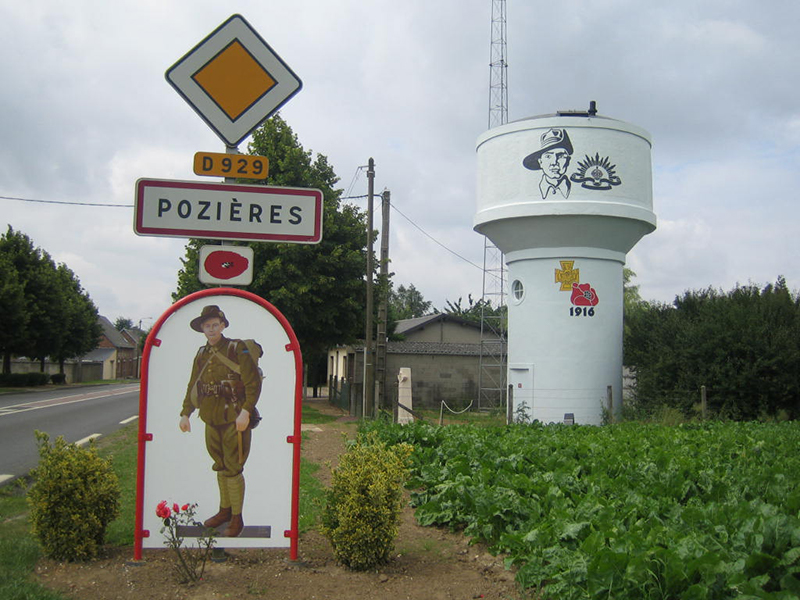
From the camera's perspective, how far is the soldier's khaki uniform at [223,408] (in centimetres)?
505

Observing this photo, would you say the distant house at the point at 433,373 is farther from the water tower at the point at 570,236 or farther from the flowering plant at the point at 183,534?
the flowering plant at the point at 183,534

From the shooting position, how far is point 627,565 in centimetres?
398

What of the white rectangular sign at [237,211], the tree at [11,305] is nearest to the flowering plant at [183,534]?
the white rectangular sign at [237,211]

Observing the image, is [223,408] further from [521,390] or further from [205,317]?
[521,390]

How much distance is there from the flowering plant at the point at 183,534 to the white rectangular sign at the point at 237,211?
1.85m

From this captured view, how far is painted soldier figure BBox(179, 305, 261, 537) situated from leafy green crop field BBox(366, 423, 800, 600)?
1.94 m

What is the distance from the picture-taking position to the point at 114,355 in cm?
8481

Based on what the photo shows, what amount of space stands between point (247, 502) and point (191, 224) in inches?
76.6

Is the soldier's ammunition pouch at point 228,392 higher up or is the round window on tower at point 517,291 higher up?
the round window on tower at point 517,291

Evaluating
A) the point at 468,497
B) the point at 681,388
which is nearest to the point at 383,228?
the point at 681,388

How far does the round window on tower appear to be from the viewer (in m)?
19.1

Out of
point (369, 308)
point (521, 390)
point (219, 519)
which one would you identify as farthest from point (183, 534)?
point (369, 308)

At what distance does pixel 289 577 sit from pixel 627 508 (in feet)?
7.85

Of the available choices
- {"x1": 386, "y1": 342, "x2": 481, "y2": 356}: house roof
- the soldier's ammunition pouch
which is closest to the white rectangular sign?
the soldier's ammunition pouch
